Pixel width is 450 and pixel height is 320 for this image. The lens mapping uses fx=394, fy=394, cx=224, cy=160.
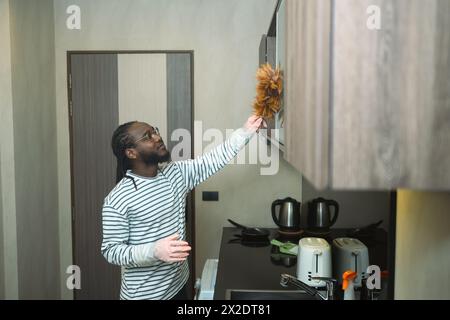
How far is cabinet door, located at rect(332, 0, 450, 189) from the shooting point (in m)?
0.46

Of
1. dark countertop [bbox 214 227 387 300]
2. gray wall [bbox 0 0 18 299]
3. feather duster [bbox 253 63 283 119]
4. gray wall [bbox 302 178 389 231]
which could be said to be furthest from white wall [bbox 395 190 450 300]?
gray wall [bbox 0 0 18 299]

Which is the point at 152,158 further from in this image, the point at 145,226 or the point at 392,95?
the point at 392,95

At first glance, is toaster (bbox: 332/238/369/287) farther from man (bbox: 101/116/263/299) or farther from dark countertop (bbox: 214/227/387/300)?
man (bbox: 101/116/263/299)

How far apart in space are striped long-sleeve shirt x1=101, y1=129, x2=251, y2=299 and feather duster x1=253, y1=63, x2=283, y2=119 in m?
0.53

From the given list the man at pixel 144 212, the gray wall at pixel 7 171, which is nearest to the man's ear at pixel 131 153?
the man at pixel 144 212

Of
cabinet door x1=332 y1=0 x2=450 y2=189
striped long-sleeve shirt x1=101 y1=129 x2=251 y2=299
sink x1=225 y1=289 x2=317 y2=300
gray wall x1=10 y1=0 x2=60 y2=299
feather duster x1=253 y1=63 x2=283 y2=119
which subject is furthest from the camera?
gray wall x1=10 y1=0 x2=60 y2=299

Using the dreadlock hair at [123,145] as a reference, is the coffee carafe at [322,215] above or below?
below

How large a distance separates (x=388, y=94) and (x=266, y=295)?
1.22 m

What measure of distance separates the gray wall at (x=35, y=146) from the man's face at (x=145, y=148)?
0.85m

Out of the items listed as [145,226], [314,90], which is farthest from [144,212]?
[314,90]

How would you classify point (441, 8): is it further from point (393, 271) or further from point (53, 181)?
point (53, 181)

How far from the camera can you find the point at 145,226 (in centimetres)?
170

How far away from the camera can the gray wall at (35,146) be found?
221cm

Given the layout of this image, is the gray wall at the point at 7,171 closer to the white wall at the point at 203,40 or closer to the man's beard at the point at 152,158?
the white wall at the point at 203,40
